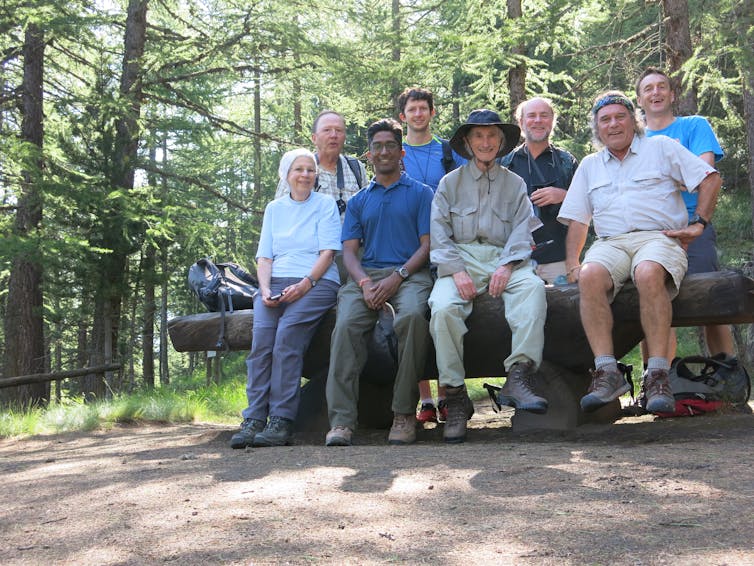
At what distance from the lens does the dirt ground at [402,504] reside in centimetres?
247

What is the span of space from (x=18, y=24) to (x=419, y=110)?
8.45 m

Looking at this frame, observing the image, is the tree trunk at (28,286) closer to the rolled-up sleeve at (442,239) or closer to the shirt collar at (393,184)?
the shirt collar at (393,184)

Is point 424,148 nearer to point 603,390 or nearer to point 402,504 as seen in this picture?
point 603,390

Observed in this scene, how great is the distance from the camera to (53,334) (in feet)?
62.4

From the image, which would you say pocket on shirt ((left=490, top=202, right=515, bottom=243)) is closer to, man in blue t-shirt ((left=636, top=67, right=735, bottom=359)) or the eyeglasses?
the eyeglasses

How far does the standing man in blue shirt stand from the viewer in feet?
19.6

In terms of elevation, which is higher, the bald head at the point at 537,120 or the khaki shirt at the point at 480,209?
the bald head at the point at 537,120

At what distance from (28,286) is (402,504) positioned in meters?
10.7

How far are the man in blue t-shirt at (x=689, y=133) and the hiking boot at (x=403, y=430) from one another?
2.16 m

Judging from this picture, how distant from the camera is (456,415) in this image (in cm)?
505

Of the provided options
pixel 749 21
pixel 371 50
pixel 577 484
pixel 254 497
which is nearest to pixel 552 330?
pixel 577 484

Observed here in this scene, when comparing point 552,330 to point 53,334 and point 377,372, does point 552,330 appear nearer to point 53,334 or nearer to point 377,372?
point 377,372

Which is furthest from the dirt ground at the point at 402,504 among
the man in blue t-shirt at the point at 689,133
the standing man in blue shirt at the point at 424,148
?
the standing man in blue shirt at the point at 424,148

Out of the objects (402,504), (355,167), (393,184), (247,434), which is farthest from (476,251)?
(402,504)
